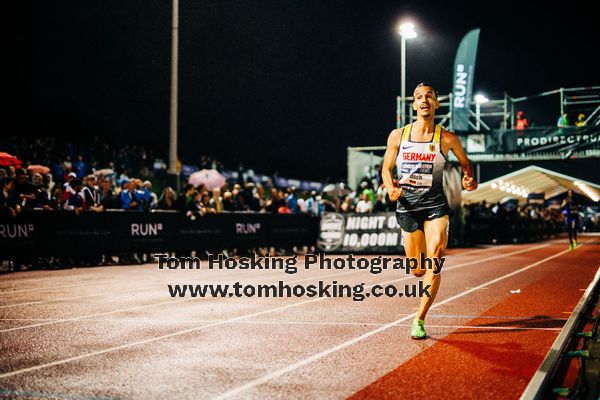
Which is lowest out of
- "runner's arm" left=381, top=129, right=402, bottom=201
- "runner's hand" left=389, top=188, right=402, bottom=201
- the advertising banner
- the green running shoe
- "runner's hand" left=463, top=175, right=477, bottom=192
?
the green running shoe

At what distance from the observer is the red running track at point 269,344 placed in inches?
177

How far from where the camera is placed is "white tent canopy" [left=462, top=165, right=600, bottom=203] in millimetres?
39438

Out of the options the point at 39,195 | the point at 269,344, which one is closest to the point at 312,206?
the point at 39,195

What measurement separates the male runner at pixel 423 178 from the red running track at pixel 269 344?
3.07 ft

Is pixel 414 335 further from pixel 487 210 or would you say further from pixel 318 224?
pixel 487 210

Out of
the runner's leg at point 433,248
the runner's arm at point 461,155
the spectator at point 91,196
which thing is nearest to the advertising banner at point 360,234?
the spectator at point 91,196

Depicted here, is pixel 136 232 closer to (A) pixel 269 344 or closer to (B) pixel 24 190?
(B) pixel 24 190

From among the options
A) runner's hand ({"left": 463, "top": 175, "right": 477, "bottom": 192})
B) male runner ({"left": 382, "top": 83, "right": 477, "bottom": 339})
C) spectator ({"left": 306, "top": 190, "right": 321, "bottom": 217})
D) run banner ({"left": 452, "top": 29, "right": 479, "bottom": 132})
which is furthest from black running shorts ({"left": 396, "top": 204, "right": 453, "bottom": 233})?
run banner ({"left": 452, "top": 29, "right": 479, "bottom": 132})

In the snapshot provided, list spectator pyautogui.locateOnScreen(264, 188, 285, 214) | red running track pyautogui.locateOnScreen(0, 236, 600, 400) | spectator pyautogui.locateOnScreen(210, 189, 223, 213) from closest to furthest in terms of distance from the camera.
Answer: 1. red running track pyautogui.locateOnScreen(0, 236, 600, 400)
2. spectator pyautogui.locateOnScreen(210, 189, 223, 213)
3. spectator pyautogui.locateOnScreen(264, 188, 285, 214)

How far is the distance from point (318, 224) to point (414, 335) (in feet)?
58.6

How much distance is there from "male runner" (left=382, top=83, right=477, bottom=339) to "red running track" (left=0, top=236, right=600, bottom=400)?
93cm

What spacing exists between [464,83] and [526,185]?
1828cm

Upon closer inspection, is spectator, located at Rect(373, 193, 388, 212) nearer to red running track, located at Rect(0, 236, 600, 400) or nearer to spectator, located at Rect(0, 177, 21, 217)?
red running track, located at Rect(0, 236, 600, 400)

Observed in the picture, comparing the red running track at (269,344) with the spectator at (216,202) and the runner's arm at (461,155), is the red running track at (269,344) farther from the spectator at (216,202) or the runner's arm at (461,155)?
the spectator at (216,202)
